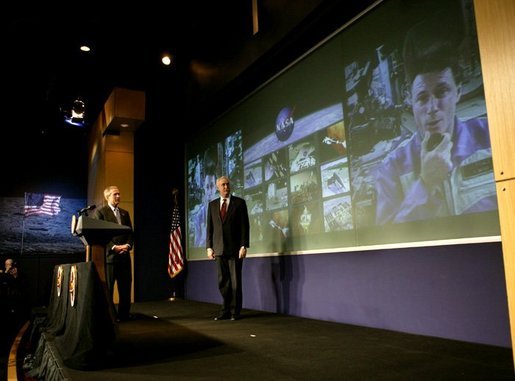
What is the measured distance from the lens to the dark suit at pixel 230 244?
4.19 metres

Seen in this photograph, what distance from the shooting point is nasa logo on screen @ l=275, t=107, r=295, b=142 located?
15.6 feet

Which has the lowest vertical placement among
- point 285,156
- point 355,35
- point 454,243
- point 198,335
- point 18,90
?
point 198,335

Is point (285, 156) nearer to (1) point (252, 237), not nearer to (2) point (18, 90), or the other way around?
(1) point (252, 237)

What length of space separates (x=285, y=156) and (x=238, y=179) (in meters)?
1.20

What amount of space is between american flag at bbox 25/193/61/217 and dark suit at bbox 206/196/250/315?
6.19 metres

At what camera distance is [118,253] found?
439 centimetres

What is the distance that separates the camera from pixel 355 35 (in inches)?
152

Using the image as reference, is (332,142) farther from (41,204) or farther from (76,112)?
(41,204)

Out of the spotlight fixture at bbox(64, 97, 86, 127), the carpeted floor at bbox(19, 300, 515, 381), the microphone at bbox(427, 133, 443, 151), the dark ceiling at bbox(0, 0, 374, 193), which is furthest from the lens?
the spotlight fixture at bbox(64, 97, 86, 127)

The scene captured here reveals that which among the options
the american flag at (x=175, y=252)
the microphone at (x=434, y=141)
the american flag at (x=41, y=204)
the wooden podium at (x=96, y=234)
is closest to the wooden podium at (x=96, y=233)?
the wooden podium at (x=96, y=234)

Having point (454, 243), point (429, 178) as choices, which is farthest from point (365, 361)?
point (429, 178)

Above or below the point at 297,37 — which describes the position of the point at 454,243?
below

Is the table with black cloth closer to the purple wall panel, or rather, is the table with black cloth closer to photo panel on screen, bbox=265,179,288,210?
the purple wall panel

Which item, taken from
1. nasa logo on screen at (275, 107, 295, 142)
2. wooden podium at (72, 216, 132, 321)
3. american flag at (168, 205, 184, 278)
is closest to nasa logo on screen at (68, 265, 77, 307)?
wooden podium at (72, 216, 132, 321)
